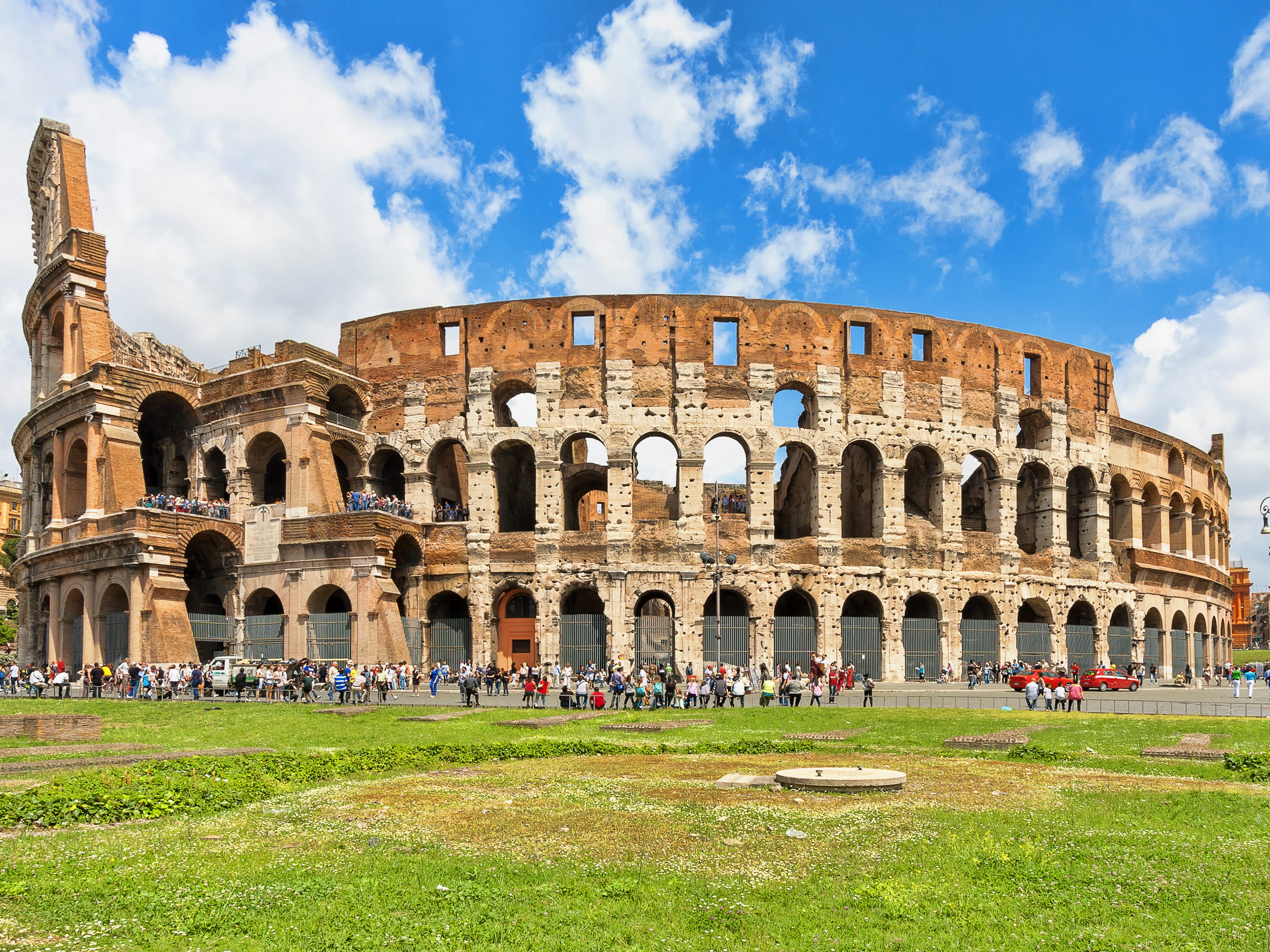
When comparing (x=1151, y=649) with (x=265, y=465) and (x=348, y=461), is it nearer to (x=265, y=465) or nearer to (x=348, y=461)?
(x=348, y=461)

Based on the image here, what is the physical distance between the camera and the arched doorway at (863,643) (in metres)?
39.5

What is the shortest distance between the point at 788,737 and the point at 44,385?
133ft

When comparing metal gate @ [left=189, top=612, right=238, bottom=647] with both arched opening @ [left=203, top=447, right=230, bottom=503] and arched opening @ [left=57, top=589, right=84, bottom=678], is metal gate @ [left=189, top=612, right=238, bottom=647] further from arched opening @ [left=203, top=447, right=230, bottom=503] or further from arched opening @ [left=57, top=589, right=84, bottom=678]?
arched opening @ [left=203, top=447, right=230, bottom=503]

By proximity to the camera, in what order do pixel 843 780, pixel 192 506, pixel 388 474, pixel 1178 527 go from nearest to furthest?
pixel 843 780 → pixel 192 506 → pixel 388 474 → pixel 1178 527

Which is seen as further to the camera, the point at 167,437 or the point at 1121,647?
the point at 1121,647

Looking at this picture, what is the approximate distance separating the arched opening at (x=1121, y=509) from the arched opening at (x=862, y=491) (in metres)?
12.6

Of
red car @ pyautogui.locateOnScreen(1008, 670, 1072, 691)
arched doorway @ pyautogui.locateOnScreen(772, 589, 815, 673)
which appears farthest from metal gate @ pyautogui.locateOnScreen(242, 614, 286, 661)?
red car @ pyautogui.locateOnScreen(1008, 670, 1072, 691)

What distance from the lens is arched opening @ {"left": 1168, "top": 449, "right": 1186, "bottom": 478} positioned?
5056cm

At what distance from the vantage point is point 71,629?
133 ft

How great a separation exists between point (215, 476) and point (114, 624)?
7.79 metres

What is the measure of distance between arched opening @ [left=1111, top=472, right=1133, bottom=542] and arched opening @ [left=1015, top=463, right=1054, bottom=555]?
15.4 ft

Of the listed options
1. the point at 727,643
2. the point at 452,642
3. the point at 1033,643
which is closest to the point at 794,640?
the point at 727,643

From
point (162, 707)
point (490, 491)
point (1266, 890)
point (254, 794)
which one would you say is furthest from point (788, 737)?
point (490, 491)

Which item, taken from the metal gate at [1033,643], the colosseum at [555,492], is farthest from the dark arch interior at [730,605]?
the metal gate at [1033,643]
